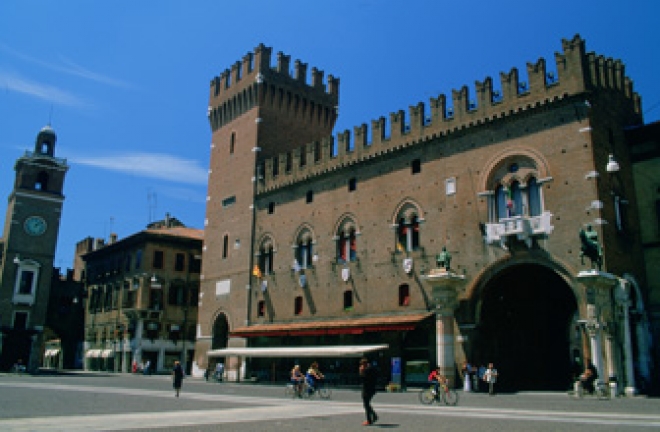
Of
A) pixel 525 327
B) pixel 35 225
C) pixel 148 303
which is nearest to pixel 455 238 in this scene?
pixel 525 327

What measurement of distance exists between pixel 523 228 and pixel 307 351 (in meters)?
11.4

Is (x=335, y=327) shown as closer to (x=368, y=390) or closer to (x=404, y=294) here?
(x=404, y=294)

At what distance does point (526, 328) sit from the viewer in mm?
25578

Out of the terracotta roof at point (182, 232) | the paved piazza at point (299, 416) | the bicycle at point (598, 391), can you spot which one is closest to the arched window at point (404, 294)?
the bicycle at point (598, 391)

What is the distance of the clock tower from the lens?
4400 cm

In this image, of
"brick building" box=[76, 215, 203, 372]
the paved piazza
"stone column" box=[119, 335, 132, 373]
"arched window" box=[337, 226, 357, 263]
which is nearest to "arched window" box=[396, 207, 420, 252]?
"arched window" box=[337, 226, 357, 263]

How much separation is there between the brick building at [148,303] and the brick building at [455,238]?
33.1 feet

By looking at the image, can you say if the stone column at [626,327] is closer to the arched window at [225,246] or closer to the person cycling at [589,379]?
the person cycling at [589,379]

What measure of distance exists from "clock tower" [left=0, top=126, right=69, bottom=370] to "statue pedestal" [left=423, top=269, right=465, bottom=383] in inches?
1324

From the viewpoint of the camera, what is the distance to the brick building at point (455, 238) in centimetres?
2127

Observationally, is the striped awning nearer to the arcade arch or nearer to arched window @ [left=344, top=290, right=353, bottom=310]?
arched window @ [left=344, top=290, right=353, bottom=310]

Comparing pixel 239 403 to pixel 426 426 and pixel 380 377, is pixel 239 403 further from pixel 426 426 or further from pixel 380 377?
pixel 380 377

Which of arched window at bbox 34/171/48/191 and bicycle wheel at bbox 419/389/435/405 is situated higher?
arched window at bbox 34/171/48/191

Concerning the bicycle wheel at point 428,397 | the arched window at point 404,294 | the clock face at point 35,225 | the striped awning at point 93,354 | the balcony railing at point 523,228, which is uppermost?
the clock face at point 35,225
